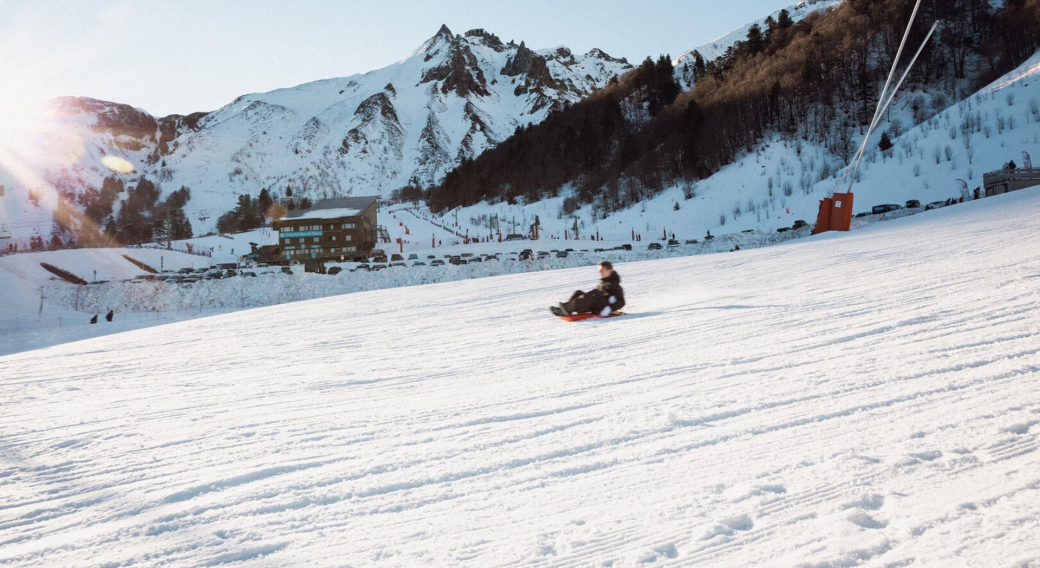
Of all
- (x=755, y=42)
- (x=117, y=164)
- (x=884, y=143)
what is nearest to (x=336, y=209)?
(x=884, y=143)

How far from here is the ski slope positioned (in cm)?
206

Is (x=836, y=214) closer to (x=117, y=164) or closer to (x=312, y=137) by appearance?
(x=312, y=137)

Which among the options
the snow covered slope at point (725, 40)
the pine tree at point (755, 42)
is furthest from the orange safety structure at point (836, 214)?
the snow covered slope at point (725, 40)

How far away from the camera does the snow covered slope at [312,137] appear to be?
476 feet

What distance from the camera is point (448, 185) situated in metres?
75.1

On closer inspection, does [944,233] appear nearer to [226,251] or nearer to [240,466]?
[240,466]

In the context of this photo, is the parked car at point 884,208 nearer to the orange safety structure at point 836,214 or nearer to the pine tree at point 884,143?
the orange safety structure at point 836,214

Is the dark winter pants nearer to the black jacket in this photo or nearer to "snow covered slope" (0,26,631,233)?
the black jacket

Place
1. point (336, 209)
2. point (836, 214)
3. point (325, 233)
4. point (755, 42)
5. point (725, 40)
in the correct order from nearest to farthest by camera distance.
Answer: point (836, 214)
point (325, 233)
point (336, 209)
point (755, 42)
point (725, 40)

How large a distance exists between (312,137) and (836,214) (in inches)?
6585

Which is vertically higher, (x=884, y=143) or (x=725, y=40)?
(x=725, y=40)

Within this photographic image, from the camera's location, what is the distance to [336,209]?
167ft

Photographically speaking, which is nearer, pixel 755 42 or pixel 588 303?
pixel 588 303

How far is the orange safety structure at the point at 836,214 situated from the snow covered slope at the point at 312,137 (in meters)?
128
